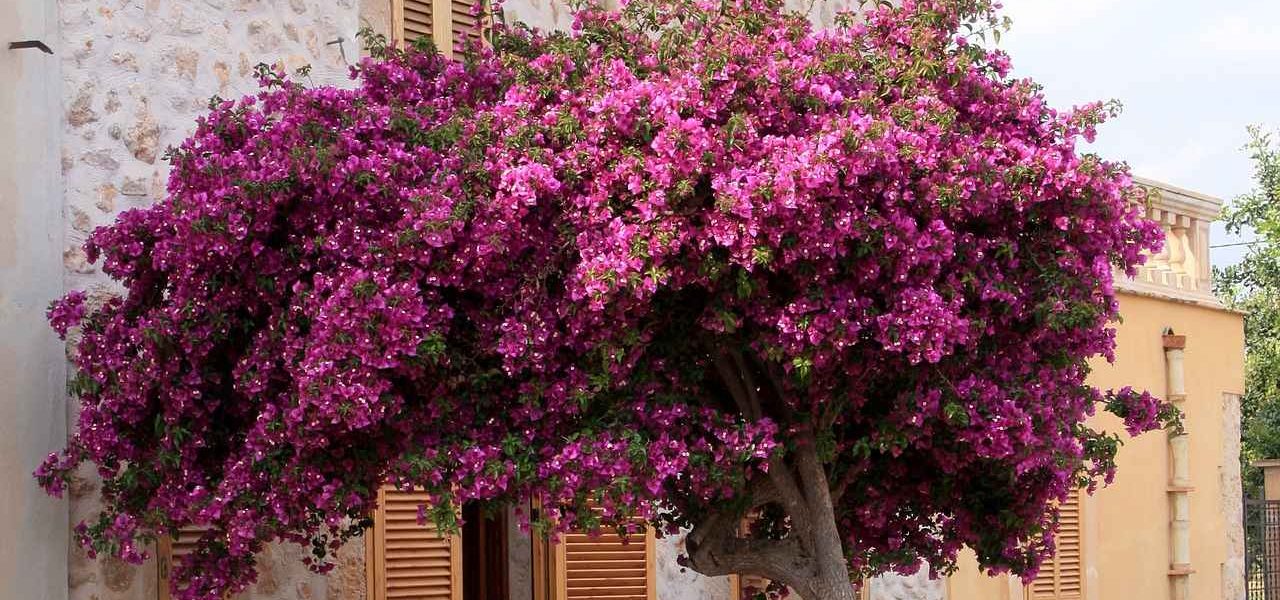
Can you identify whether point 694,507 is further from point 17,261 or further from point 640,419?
point 17,261

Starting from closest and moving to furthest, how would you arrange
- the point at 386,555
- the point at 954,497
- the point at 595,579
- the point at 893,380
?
1. the point at 893,380
2. the point at 954,497
3. the point at 386,555
4. the point at 595,579

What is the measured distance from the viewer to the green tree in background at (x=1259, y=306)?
2498cm

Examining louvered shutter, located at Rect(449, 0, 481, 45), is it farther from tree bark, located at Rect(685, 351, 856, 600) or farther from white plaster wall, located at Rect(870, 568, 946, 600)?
white plaster wall, located at Rect(870, 568, 946, 600)

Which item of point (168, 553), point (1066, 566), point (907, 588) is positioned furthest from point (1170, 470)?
point (168, 553)

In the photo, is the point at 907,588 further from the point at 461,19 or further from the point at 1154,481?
the point at 461,19

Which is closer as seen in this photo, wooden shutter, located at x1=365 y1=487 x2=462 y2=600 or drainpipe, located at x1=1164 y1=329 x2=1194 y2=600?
wooden shutter, located at x1=365 y1=487 x2=462 y2=600

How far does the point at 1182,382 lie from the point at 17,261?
417 inches

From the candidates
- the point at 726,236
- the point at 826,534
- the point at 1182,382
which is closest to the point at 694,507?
the point at 826,534

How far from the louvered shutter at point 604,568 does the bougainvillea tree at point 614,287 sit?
2.67 m

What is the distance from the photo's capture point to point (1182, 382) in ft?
51.3

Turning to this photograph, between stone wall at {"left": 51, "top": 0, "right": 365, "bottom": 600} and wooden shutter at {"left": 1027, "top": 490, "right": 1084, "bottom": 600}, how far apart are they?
6824 mm

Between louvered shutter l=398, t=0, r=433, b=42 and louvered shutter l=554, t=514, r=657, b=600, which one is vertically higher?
louvered shutter l=398, t=0, r=433, b=42

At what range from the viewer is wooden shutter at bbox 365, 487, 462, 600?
9.81m

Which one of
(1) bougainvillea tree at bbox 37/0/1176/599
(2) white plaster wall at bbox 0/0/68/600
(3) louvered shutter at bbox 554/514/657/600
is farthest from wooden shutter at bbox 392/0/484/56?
(3) louvered shutter at bbox 554/514/657/600
